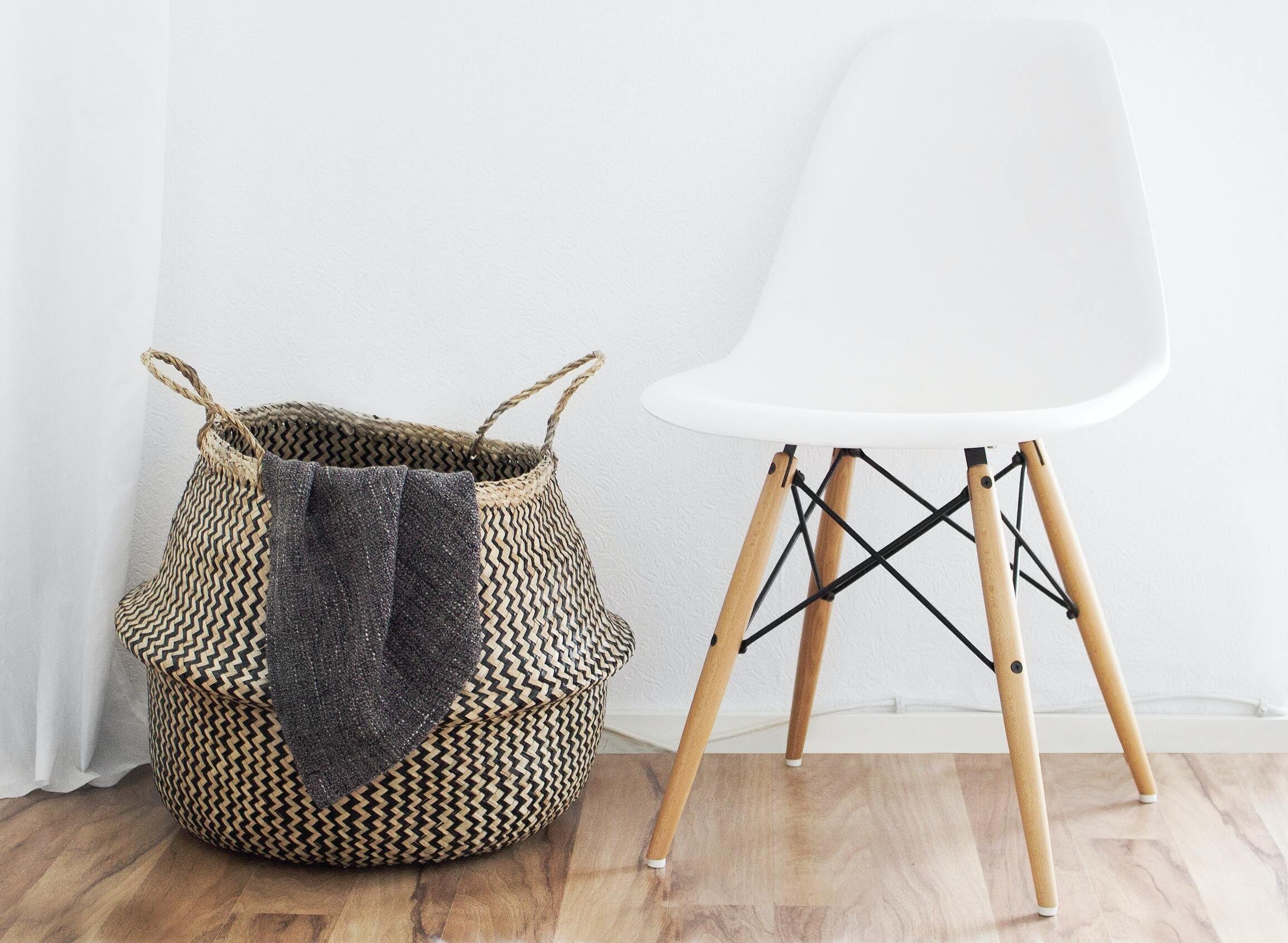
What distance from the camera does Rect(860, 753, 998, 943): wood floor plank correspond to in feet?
3.74

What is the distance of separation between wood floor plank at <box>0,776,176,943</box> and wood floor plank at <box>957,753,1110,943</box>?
0.89 meters

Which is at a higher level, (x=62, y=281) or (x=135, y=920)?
(x=62, y=281)

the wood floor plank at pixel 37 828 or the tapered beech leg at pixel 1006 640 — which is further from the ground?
the tapered beech leg at pixel 1006 640

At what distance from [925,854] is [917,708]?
30 centimetres

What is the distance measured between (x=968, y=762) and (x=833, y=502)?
A: 0.41 metres

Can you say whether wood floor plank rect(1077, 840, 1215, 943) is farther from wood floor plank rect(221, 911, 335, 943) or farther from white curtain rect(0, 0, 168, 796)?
white curtain rect(0, 0, 168, 796)

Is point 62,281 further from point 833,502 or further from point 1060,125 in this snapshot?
point 1060,125

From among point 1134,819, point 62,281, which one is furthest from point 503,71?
point 1134,819

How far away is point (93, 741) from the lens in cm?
140

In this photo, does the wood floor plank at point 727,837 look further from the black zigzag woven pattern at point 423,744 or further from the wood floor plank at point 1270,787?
the wood floor plank at point 1270,787

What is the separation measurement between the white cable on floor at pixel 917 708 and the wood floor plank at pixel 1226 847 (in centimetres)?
8

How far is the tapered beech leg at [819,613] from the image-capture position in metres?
1.37

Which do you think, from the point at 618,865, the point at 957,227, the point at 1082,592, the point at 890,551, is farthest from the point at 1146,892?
the point at 957,227

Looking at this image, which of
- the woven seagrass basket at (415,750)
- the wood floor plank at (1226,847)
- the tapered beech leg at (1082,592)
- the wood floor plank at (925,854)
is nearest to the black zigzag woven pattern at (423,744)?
the woven seagrass basket at (415,750)
